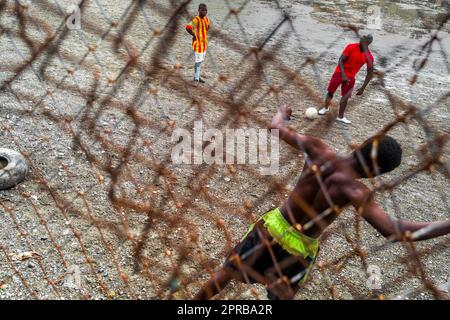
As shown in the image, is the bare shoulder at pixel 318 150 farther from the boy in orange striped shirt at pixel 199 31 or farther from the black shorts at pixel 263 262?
the boy in orange striped shirt at pixel 199 31

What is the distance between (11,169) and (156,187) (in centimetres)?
77

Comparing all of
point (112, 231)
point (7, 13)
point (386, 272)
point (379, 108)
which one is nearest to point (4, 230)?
point (112, 231)

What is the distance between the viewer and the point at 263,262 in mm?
1418

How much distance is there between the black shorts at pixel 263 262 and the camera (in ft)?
4.51

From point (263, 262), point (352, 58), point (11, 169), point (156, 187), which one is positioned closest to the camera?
point (263, 262)

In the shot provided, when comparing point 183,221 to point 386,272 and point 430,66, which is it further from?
point 430,66

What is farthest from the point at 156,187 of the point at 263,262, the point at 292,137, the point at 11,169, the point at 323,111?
the point at 323,111

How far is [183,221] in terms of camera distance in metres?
2.17

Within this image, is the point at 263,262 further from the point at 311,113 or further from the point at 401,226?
the point at 311,113

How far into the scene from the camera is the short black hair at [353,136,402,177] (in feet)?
3.69

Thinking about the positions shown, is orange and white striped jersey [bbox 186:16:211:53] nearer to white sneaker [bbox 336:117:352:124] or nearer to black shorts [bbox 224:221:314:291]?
white sneaker [bbox 336:117:352:124]

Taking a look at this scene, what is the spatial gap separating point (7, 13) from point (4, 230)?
12.7 ft

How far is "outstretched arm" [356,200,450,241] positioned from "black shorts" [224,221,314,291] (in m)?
0.33
